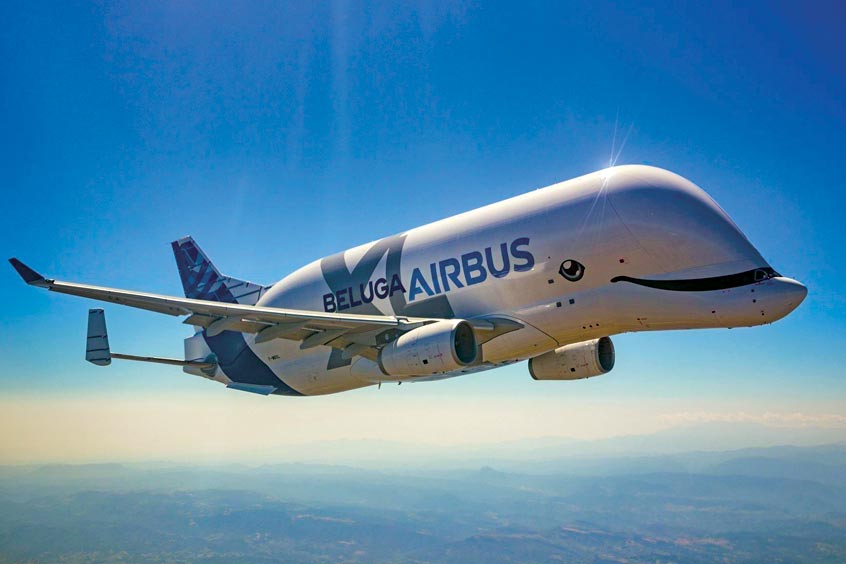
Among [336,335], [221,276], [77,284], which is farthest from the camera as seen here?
[221,276]

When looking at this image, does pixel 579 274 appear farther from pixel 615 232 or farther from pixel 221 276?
pixel 221 276

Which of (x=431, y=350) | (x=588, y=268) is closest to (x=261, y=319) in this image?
(x=431, y=350)

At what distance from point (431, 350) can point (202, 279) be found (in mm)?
22815

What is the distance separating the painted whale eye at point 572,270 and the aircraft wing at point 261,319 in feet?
11.4

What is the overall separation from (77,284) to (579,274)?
658 inches

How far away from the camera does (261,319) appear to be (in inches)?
878

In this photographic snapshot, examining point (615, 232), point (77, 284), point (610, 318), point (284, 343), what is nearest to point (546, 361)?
point (610, 318)

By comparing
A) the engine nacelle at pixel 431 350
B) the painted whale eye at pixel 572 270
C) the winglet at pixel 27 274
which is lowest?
the engine nacelle at pixel 431 350

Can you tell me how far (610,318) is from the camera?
70.9ft

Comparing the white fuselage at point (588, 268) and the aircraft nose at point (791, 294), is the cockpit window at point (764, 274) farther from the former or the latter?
the aircraft nose at point (791, 294)

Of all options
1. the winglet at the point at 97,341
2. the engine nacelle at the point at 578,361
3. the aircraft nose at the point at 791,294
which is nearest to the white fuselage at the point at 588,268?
the aircraft nose at the point at 791,294

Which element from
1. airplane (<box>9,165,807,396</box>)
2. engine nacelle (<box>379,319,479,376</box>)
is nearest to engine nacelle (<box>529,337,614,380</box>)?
airplane (<box>9,165,807,396</box>)

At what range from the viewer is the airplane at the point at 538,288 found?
66.1 feet

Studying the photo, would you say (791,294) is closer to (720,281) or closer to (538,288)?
(720,281)
